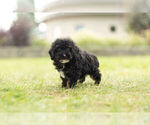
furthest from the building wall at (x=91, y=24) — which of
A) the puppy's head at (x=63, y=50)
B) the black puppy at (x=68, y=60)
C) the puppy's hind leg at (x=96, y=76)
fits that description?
the puppy's head at (x=63, y=50)

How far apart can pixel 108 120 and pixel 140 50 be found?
1436 cm

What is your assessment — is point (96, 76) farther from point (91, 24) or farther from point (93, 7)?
point (93, 7)

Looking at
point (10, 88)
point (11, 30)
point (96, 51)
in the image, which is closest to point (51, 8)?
point (11, 30)

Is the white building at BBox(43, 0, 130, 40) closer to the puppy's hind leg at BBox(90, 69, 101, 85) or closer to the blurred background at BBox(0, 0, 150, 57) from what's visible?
the blurred background at BBox(0, 0, 150, 57)

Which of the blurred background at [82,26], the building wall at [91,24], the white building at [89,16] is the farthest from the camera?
the building wall at [91,24]

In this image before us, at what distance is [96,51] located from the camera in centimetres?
1600

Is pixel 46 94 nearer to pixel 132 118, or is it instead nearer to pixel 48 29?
pixel 132 118

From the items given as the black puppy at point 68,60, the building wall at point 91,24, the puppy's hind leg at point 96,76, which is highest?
the building wall at point 91,24

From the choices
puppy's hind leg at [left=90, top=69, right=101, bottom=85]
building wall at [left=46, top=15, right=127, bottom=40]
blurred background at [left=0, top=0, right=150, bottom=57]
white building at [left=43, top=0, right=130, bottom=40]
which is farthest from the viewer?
building wall at [left=46, top=15, right=127, bottom=40]

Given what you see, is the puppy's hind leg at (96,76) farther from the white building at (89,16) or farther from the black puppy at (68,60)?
the white building at (89,16)

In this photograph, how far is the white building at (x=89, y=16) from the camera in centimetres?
2217

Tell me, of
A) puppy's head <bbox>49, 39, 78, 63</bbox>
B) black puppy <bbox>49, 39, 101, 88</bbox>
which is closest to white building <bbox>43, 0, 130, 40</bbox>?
black puppy <bbox>49, 39, 101, 88</bbox>

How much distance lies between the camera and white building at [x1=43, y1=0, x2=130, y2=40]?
72.7ft

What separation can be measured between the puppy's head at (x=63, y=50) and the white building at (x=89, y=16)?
1765 centimetres
